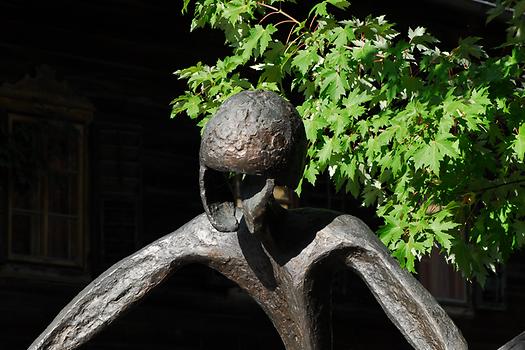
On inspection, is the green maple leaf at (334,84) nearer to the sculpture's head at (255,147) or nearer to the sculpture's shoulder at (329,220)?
the sculpture's shoulder at (329,220)

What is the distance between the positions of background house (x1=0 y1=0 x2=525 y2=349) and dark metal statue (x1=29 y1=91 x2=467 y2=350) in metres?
9.24

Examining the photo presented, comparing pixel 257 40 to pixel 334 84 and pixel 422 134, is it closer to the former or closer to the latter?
pixel 334 84

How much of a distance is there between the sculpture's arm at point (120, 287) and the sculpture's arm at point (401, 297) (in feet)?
1.13

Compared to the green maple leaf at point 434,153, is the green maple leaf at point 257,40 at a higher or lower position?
higher

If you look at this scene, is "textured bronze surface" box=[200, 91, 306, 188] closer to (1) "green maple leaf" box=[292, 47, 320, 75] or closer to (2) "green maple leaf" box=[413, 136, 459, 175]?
(2) "green maple leaf" box=[413, 136, 459, 175]


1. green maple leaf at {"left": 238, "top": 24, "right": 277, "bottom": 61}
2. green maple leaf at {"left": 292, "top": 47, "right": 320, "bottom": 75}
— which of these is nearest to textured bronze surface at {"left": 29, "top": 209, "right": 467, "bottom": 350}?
green maple leaf at {"left": 292, "top": 47, "right": 320, "bottom": 75}

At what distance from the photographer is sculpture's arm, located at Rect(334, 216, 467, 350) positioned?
137 inches

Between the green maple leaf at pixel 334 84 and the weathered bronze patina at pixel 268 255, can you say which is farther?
the green maple leaf at pixel 334 84

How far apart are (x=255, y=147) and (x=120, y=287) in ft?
1.65

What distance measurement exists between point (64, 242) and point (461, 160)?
19.5 feet

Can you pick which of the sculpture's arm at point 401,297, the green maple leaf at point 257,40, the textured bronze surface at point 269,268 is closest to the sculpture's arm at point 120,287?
the textured bronze surface at point 269,268

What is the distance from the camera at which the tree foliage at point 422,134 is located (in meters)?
8.02

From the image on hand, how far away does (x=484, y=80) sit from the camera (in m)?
8.09

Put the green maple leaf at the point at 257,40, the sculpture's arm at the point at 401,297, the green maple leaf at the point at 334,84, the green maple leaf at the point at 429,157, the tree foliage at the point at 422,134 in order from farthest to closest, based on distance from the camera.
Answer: the green maple leaf at the point at 257,40, the green maple leaf at the point at 334,84, the tree foliage at the point at 422,134, the green maple leaf at the point at 429,157, the sculpture's arm at the point at 401,297
